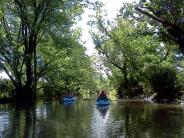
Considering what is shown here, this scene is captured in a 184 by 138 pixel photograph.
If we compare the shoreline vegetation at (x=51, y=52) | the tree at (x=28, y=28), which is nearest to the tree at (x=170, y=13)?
the shoreline vegetation at (x=51, y=52)

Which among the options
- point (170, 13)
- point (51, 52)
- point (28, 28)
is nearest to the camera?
point (170, 13)

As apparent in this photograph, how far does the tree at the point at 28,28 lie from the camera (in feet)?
157

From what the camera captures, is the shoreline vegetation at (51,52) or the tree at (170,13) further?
the shoreline vegetation at (51,52)

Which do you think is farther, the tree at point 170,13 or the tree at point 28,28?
the tree at point 28,28

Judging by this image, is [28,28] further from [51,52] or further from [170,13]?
[170,13]

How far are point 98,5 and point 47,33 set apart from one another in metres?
7.61

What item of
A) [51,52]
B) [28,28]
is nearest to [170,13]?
[28,28]

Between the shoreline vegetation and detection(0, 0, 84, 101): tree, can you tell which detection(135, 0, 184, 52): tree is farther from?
detection(0, 0, 84, 101): tree

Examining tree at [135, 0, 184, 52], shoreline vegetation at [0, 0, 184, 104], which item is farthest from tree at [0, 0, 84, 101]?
tree at [135, 0, 184, 52]

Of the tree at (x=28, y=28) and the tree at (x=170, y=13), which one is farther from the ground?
the tree at (x=28, y=28)

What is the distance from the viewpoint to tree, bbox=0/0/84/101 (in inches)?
1884

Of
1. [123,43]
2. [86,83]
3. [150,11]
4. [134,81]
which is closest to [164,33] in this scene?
[150,11]

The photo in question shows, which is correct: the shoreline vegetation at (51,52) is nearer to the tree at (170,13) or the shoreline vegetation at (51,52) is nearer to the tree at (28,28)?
the tree at (28,28)

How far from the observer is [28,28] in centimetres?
4903
